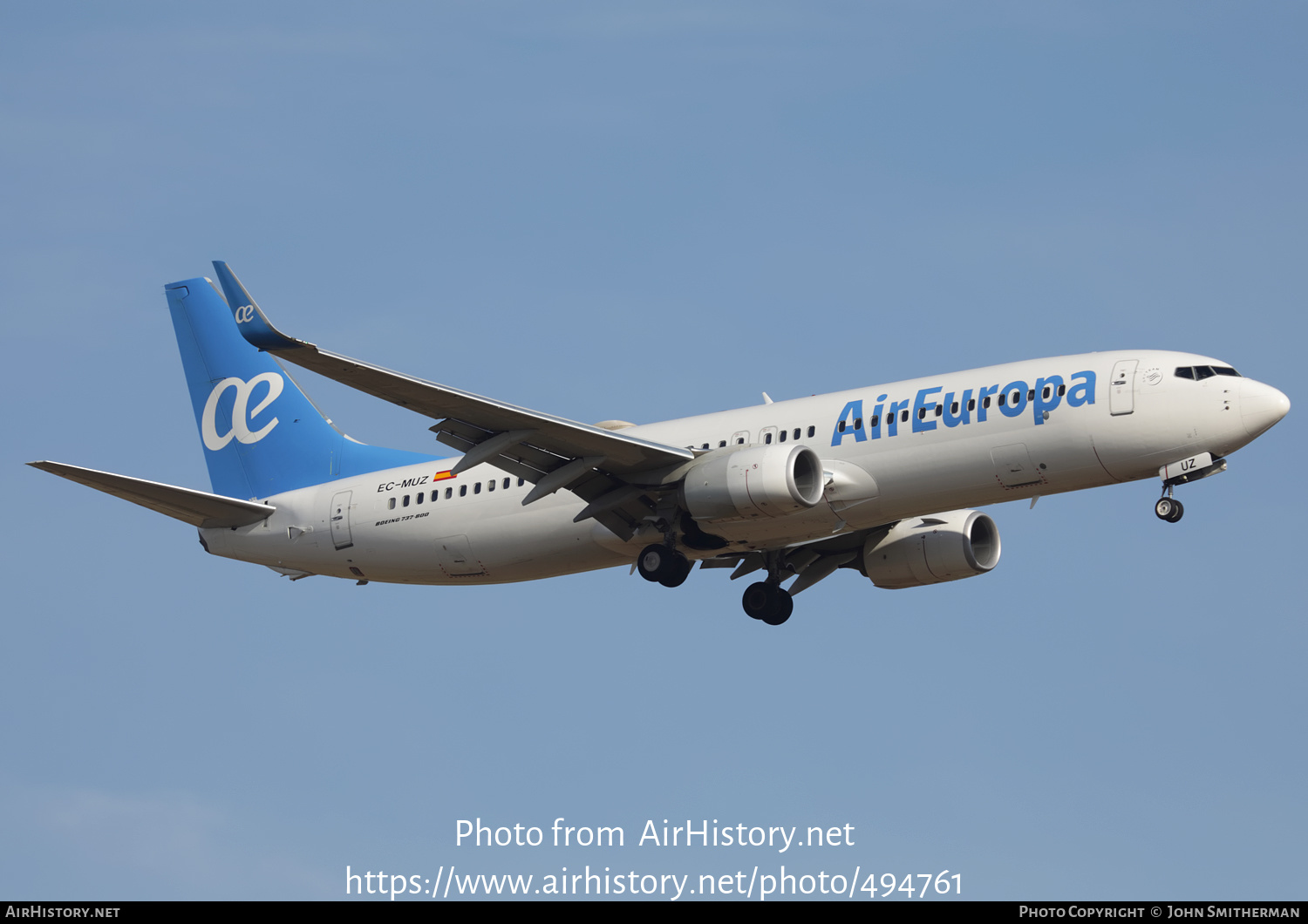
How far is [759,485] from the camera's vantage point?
3662cm

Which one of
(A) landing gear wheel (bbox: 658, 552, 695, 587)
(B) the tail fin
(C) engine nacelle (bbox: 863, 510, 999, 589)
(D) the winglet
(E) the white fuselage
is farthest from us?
(B) the tail fin

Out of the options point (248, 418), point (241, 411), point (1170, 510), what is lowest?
point (1170, 510)

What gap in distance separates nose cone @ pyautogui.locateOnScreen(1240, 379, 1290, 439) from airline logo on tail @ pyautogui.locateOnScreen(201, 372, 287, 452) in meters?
25.3

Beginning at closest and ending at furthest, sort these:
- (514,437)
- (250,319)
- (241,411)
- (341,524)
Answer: (250,319), (514,437), (341,524), (241,411)

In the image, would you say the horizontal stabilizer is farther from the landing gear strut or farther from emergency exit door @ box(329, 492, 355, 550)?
the landing gear strut

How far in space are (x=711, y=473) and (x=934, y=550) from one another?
741 cm

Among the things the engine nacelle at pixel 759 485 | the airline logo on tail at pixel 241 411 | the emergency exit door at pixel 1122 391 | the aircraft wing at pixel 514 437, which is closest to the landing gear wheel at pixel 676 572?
the aircraft wing at pixel 514 437

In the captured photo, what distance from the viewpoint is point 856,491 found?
37.1 m

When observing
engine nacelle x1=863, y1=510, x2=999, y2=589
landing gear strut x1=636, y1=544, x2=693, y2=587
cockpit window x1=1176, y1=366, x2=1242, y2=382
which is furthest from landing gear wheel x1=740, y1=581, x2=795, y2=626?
cockpit window x1=1176, y1=366, x2=1242, y2=382

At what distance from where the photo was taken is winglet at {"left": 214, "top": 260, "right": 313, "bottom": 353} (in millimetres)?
33312

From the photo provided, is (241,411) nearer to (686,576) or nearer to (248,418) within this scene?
(248,418)

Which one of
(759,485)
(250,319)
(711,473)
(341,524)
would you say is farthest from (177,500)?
(759,485)

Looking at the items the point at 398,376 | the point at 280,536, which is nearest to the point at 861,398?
the point at 398,376

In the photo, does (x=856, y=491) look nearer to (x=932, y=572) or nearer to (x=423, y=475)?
(x=932, y=572)
